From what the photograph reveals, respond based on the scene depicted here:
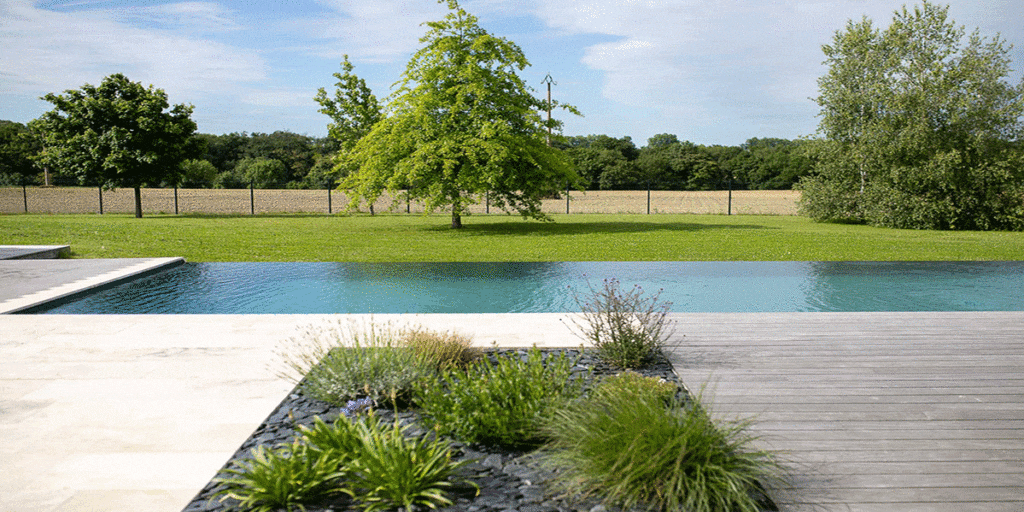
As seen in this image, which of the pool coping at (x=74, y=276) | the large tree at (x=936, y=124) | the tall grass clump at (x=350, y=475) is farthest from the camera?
the large tree at (x=936, y=124)

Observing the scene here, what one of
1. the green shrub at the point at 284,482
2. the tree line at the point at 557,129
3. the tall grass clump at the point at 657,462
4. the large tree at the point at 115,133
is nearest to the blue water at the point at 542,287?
the green shrub at the point at 284,482

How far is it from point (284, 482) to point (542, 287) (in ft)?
22.3

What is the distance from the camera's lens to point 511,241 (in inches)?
607

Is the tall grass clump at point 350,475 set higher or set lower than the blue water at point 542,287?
higher

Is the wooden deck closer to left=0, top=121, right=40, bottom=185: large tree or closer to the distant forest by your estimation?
the distant forest

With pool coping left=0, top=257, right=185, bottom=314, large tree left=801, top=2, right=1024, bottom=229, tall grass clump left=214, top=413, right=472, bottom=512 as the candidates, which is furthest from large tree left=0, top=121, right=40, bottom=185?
tall grass clump left=214, top=413, right=472, bottom=512

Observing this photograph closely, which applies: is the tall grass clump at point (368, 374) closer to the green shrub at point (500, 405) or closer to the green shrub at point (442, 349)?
the green shrub at point (442, 349)

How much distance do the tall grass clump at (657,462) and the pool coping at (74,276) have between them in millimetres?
6600

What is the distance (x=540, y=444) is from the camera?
3.02 meters

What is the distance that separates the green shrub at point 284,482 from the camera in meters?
2.48

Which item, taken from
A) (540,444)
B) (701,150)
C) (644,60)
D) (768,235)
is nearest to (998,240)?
(768,235)

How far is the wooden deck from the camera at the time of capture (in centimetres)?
258

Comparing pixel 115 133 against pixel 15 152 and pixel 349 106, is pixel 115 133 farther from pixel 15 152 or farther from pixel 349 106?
pixel 15 152

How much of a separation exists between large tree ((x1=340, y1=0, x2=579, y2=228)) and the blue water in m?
6.45
